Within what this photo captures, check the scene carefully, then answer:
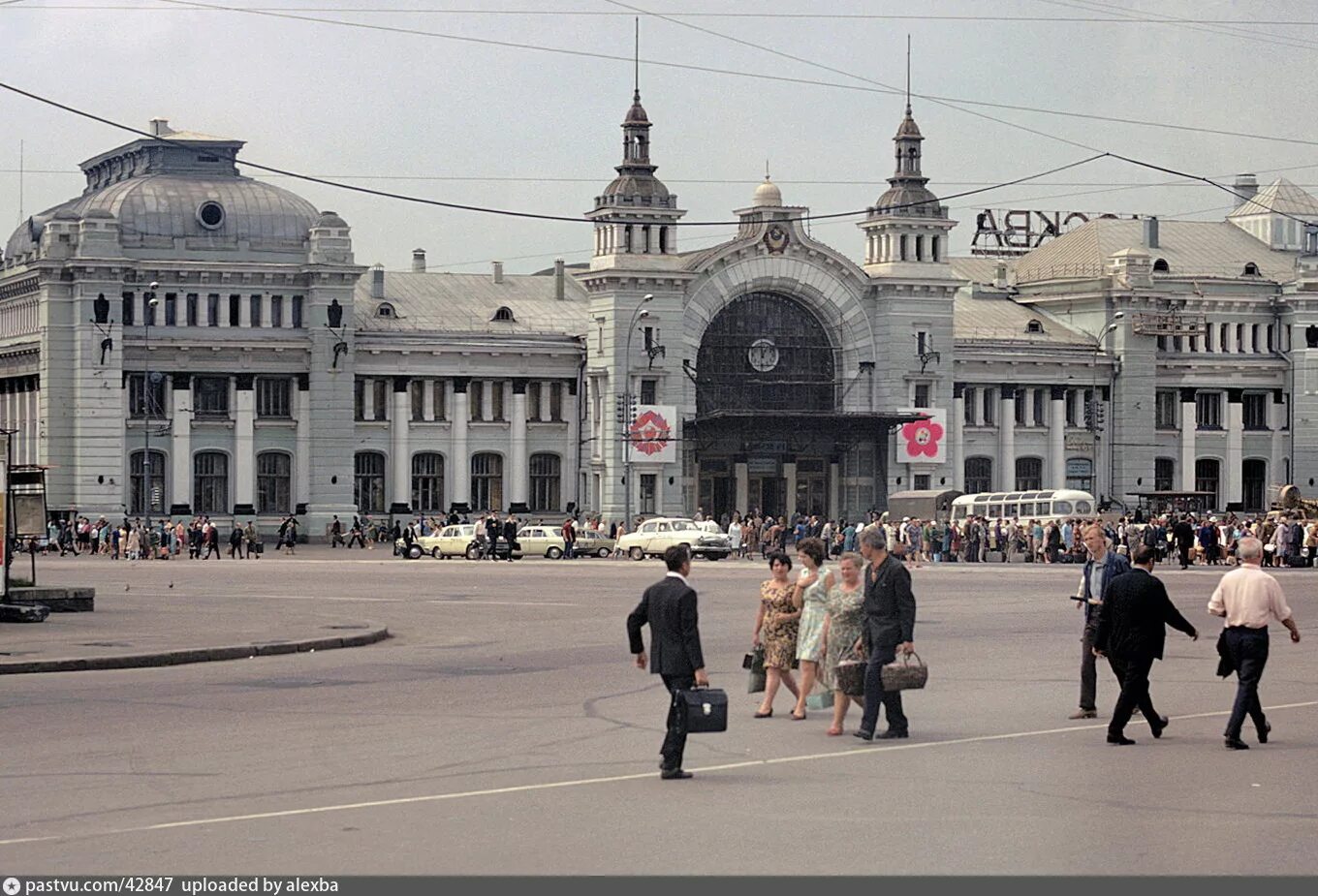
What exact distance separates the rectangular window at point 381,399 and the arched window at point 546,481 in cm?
660

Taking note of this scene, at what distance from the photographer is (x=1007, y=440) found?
98500mm

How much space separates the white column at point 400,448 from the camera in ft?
295

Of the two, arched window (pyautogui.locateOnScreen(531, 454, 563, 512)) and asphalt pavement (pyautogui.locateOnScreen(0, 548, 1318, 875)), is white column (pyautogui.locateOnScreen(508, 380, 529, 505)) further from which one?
asphalt pavement (pyautogui.locateOnScreen(0, 548, 1318, 875))

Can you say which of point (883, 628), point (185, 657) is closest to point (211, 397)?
point (185, 657)

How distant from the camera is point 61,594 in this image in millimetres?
33344

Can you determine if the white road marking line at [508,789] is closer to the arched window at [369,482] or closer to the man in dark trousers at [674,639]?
the man in dark trousers at [674,639]

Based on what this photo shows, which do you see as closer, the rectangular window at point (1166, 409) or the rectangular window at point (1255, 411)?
the rectangular window at point (1166, 409)

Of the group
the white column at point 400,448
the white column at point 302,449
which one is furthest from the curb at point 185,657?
the white column at point 400,448

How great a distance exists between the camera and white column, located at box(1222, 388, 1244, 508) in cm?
10212

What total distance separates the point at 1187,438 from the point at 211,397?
4375cm

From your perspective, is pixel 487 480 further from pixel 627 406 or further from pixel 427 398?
pixel 627 406

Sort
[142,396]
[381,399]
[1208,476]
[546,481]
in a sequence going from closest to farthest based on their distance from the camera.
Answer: [142,396]
[381,399]
[546,481]
[1208,476]

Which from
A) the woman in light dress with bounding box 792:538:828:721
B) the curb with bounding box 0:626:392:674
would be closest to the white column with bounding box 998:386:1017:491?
the curb with bounding box 0:626:392:674

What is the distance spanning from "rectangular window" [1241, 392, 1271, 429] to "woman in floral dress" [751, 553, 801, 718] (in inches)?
3454
